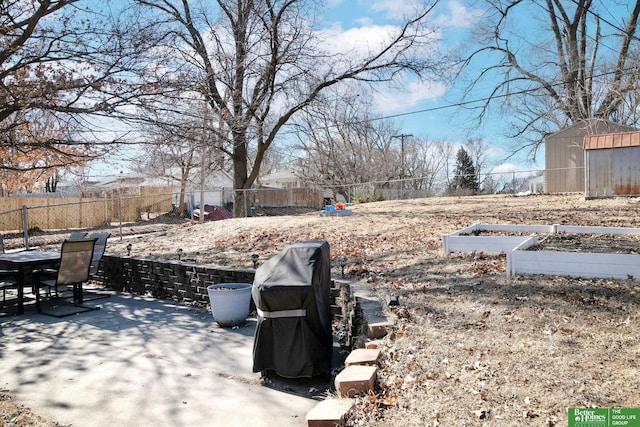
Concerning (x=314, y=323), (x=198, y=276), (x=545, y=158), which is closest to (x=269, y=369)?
(x=314, y=323)

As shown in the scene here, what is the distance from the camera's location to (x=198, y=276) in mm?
7312

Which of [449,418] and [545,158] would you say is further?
[545,158]

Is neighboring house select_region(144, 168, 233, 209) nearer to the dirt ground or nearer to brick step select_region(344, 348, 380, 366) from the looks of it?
the dirt ground

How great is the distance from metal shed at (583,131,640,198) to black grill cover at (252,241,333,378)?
12.0 meters

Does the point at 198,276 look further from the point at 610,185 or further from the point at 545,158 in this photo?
the point at 545,158

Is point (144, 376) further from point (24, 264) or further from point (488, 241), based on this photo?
point (488, 241)

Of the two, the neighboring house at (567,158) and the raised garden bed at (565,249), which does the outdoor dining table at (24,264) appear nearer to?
the raised garden bed at (565,249)

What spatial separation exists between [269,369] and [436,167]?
3999cm

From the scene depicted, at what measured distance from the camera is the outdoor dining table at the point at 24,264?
6801mm

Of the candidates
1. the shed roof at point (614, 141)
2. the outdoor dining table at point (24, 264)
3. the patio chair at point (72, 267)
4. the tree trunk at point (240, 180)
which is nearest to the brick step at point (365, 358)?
the patio chair at point (72, 267)

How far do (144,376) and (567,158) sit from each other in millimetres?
20381

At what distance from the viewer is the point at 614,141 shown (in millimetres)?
13078

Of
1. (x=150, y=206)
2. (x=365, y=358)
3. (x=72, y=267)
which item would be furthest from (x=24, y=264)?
(x=150, y=206)

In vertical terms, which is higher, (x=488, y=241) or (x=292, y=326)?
(x=488, y=241)
